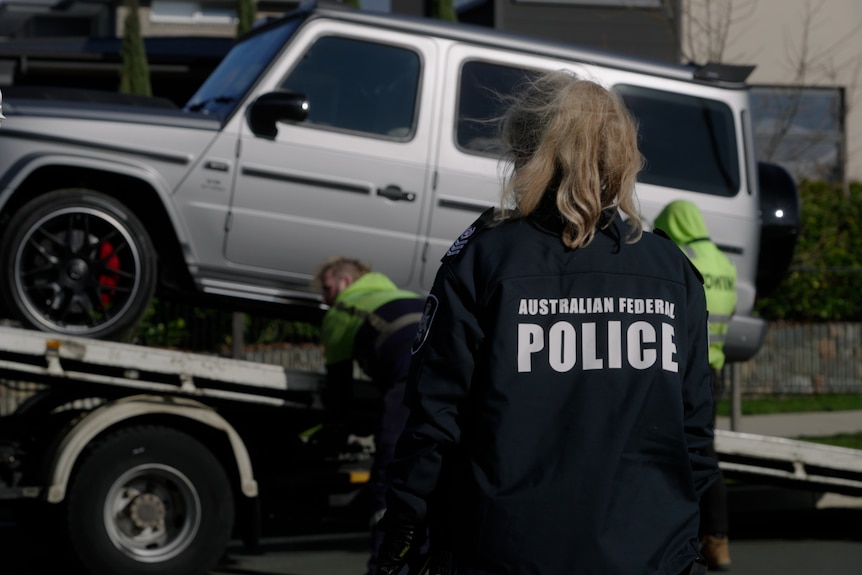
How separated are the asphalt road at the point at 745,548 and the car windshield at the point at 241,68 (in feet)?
8.15

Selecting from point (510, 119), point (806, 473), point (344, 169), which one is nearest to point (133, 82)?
point (344, 169)

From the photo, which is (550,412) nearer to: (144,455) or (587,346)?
(587,346)

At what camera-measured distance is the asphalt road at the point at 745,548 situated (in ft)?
23.6

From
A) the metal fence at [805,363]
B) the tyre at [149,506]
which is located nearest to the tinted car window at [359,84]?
the tyre at [149,506]

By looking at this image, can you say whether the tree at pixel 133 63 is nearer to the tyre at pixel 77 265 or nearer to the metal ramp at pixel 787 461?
the tyre at pixel 77 265

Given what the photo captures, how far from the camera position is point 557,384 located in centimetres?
259

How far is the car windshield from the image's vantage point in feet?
22.6

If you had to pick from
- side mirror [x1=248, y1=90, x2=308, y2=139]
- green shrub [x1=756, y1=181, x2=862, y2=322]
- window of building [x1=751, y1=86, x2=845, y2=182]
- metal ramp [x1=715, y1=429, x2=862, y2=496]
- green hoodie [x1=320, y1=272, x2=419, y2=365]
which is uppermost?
side mirror [x1=248, y1=90, x2=308, y2=139]

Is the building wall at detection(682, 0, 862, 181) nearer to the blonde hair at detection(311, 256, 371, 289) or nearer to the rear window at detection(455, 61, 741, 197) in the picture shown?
the rear window at detection(455, 61, 741, 197)

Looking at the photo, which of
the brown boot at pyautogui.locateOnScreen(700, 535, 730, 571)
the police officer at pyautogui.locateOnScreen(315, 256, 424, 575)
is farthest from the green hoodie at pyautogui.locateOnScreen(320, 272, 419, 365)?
the brown boot at pyautogui.locateOnScreen(700, 535, 730, 571)

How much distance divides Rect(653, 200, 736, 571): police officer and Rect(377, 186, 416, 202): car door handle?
131 cm

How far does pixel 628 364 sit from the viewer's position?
2.62 m

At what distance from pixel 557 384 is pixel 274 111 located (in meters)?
4.21

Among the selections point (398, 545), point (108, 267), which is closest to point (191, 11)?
point (108, 267)
